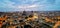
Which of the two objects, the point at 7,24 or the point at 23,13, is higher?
the point at 23,13

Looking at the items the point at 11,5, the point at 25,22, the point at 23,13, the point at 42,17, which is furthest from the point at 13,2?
the point at 42,17

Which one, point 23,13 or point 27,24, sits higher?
point 23,13

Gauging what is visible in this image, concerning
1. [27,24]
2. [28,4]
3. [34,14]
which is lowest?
[27,24]

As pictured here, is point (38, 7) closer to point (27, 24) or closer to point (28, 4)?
point (28, 4)

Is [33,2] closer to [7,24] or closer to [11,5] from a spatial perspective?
[11,5]

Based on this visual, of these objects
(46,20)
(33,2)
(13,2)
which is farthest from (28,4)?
(46,20)

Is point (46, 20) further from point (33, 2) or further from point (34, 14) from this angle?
point (33, 2)
